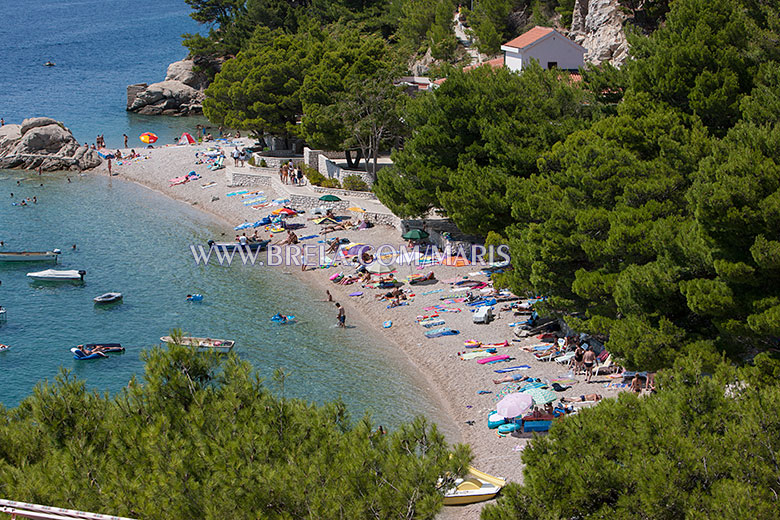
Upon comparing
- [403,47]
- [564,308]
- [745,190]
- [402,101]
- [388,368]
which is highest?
[403,47]

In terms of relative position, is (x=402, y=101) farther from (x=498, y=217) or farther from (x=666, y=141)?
(x=666, y=141)

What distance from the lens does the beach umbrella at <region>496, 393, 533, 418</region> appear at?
78.4ft

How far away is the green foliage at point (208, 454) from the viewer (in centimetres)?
1247

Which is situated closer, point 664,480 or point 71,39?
point 664,480

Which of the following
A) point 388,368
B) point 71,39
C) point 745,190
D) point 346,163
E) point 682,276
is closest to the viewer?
point 745,190

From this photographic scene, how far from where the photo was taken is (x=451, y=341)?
31.5m

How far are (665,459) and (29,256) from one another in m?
37.5

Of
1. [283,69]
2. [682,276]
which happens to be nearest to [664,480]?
[682,276]

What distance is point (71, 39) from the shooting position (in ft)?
502

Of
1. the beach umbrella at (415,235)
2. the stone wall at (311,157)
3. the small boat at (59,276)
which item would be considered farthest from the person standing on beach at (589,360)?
the stone wall at (311,157)

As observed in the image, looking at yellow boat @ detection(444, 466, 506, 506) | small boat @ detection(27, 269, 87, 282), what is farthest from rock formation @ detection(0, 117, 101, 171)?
yellow boat @ detection(444, 466, 506, 506)

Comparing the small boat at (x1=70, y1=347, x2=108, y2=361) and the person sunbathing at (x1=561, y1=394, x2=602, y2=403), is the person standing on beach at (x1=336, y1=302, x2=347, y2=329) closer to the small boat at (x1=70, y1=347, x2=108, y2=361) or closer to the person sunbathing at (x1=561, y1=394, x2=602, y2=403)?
the small boat at (x1=70, y1=347, x2=108, y2=361)

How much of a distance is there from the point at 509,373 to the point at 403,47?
59.6 meters

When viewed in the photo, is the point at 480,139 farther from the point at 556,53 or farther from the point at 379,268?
the point at 556,53
